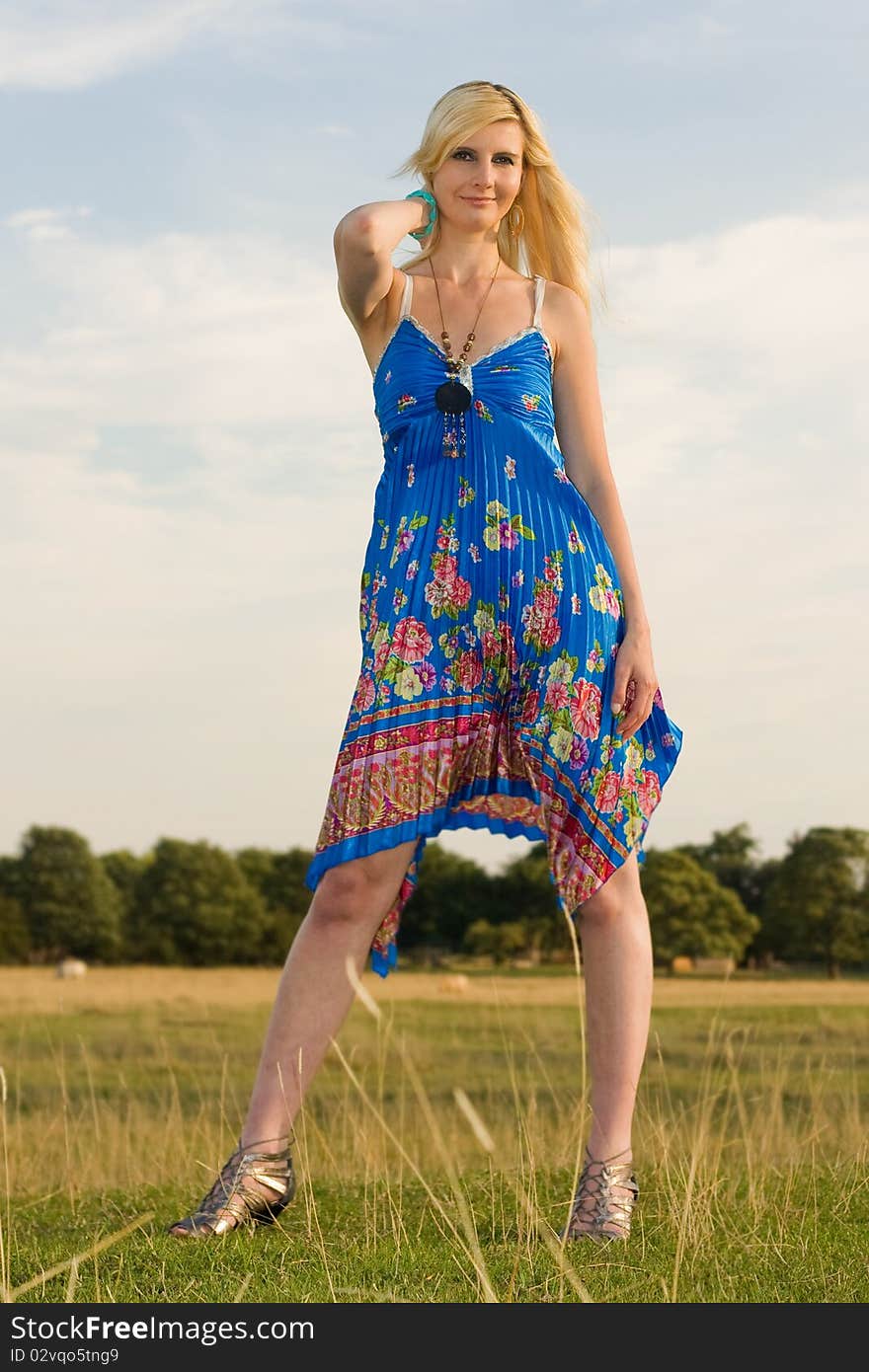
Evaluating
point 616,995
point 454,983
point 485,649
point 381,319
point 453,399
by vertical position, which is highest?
point 381,319

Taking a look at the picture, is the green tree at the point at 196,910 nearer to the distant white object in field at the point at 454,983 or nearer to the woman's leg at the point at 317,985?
the distant white object in field at the point at 454,983

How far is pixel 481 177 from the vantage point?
3689 mm

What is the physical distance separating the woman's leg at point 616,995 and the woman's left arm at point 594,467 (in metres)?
0.43

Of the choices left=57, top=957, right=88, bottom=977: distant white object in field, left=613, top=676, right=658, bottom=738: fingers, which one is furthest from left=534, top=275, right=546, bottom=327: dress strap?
left=57, top=957, right=88, bottom=977: distant white object in field

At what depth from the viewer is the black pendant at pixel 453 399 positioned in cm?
357

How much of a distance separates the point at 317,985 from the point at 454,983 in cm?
2932

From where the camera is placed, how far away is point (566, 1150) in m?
4.43

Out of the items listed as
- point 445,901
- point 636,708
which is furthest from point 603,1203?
point 445,901

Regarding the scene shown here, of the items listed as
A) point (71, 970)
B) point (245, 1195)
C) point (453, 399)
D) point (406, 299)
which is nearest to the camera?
point (245, 1195)

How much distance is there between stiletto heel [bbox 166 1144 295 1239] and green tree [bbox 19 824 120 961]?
188 feet

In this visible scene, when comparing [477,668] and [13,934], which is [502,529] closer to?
[477,668]

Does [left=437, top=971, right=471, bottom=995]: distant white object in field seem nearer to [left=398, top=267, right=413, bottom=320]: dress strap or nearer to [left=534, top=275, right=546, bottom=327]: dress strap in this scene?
[left=534, top=275, right=546, bottom=327]: dress strap

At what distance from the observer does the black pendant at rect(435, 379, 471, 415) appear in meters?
3.57

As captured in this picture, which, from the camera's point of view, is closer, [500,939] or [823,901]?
[500,939]
